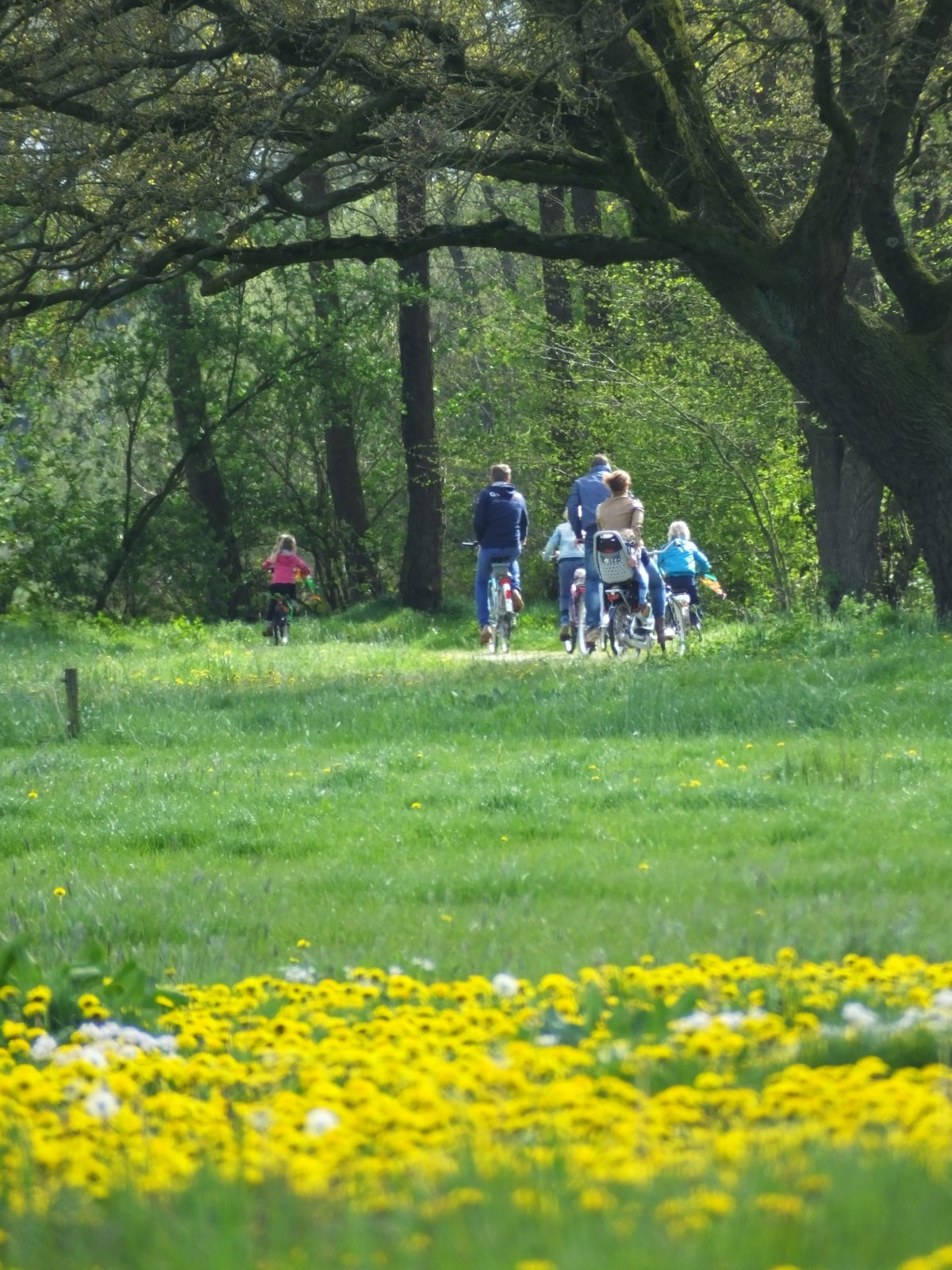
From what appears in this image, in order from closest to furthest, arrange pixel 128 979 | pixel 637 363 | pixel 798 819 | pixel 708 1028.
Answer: pixel 708 1028
pixel 128 979
pixel 798 819
pixel 637 363

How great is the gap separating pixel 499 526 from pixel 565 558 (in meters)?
1.05

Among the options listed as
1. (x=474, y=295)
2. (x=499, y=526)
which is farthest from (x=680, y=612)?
(x=474, y=295)

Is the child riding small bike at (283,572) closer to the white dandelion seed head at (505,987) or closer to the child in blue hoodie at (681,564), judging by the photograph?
the child in blue hoodie at (681,564)

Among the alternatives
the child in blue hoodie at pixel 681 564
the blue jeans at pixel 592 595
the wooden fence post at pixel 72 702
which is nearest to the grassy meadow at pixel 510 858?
the wooden fence post at pixel 72 702

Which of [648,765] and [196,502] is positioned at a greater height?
[196,502]

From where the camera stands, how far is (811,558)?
2925cm

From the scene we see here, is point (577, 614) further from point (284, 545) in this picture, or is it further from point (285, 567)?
point (284, 545)

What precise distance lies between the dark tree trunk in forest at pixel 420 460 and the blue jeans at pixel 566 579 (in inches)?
389

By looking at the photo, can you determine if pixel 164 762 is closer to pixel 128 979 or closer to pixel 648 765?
pixel 648 765

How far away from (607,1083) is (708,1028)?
0.48 m

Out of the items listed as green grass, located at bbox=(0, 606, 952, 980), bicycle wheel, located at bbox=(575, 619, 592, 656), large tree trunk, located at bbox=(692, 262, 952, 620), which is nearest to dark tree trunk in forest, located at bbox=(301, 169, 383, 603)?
bicycle wheel, located at bbox=(575, 619, 592, 656)

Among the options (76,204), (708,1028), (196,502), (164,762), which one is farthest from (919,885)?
(196,502)

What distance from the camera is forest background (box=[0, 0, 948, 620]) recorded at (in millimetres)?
14125

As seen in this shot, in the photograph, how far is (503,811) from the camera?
8664mm
